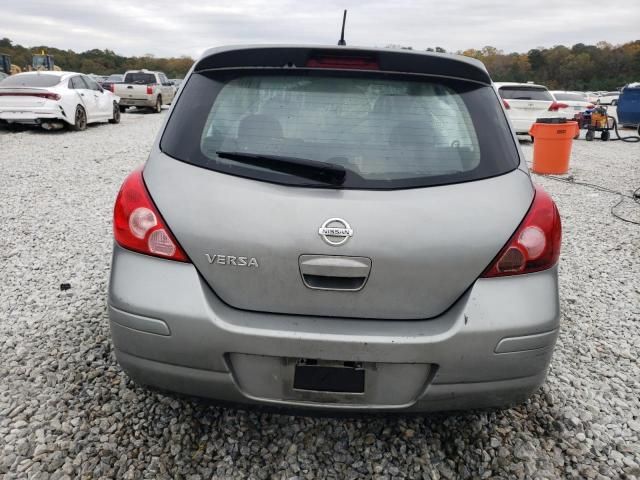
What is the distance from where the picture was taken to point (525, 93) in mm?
14383

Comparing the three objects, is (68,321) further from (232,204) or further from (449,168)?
(449,168)

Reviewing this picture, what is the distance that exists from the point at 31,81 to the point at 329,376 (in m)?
13.9

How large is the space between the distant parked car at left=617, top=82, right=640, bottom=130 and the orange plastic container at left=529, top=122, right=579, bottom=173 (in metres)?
10.7

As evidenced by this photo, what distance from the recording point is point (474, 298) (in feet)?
5.91

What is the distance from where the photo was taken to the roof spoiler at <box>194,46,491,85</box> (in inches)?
79.7

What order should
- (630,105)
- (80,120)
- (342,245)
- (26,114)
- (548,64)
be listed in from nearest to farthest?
(342,245) < (26,114) < (80,120) < (630,105) < (548,64)

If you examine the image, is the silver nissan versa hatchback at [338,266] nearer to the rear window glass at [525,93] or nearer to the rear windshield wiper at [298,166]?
the rear windshield wiper at [298,166]

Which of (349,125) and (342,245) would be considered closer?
(342,245)

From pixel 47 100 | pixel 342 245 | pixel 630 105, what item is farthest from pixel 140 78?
pixel 342 245

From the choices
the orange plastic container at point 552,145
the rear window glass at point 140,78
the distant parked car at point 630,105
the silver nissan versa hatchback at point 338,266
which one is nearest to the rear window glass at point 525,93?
the orange plastic container at point 552,145

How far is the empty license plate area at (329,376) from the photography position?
1.81 meters

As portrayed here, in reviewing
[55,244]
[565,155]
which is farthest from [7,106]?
[565,155]

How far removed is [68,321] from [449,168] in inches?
107

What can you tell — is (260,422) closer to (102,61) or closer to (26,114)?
(26,114)
